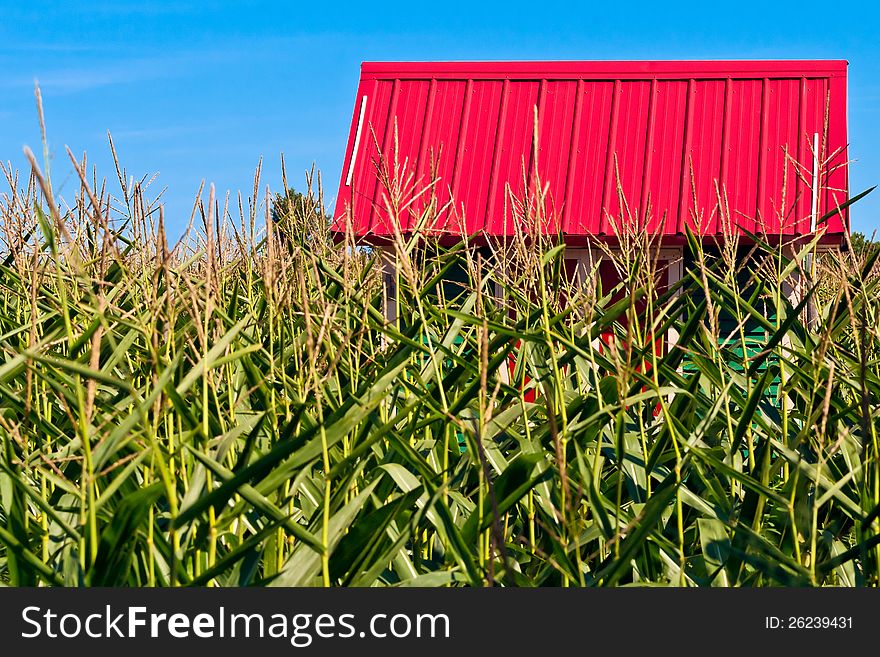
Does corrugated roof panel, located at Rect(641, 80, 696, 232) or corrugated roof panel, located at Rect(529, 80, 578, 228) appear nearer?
corrugated roof panel, located at Rect(641, 80, 696, 232)

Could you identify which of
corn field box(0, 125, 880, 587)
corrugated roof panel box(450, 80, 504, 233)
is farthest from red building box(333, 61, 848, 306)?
corn field box(0, 125, 880, 587)

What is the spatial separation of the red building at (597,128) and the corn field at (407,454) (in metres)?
6.23

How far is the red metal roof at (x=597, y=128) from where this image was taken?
30.5 feet

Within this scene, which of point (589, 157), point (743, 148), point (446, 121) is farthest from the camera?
point (446, 121)

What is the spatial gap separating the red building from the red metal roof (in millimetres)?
15

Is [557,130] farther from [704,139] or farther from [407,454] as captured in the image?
[407,454]

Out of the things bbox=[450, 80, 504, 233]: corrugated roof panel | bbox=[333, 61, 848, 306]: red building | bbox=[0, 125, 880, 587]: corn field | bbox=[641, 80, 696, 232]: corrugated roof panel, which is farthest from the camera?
bbox=[450, 80, 504, 233]: corrugated roof panel

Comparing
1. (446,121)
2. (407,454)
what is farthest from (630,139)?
(407,454)

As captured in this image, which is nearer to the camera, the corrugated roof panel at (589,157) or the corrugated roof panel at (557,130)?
the corrugated roof panel at (589,157)

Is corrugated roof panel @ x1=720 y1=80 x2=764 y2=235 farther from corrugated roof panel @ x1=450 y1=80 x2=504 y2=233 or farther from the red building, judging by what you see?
corrugated roof panel @ x1=450 y1=80 x2=504 y2=233

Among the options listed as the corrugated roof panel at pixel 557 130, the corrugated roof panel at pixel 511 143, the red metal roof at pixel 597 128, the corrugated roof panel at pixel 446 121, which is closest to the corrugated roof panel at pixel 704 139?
the red metal roof at pixel 597 128

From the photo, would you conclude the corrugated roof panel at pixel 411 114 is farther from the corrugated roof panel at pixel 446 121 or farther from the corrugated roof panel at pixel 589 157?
the corrugated roof panel at pixel 589 157

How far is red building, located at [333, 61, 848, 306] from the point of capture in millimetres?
9281

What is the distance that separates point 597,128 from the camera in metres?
9.93
